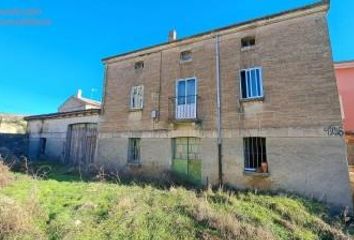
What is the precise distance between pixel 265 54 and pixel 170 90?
17.7ft

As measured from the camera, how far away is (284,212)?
794 centimetres

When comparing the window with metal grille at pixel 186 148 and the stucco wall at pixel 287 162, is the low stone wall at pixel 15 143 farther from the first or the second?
the window with metal grille at pixel 186 148

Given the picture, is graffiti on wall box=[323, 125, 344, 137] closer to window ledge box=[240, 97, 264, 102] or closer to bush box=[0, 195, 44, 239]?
window ledge box=[240, 97, 264, 102]

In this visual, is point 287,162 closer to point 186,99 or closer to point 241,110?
point 241,110

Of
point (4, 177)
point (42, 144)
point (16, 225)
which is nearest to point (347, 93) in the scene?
point (16, 225)

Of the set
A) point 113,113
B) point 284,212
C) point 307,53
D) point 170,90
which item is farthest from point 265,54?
point 113,113

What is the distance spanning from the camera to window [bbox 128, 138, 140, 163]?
15041 millimetres

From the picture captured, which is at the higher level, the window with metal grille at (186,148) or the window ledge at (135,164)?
the window with metal grille at (186,148)

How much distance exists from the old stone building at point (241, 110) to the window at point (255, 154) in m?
0.05

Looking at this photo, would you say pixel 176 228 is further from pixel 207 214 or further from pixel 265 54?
pixel 265 54

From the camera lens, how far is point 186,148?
13250 mm

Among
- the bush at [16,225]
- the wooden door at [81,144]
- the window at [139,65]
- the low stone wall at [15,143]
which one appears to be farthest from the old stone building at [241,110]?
the low stone wall at [15,143]

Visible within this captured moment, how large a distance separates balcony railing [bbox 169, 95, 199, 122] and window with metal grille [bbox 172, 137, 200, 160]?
1.13 meters

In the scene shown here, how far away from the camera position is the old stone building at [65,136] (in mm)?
17266
